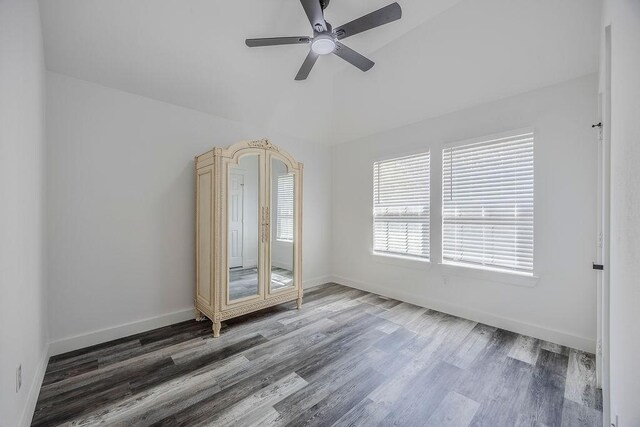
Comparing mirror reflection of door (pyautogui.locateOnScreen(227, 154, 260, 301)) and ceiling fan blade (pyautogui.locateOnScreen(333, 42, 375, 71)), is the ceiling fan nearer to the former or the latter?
ceiling fan blade (pyautogui.locateOnScreen(333, 42, 375, 71))

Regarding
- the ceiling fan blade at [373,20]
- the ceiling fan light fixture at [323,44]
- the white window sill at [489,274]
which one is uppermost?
the ceiling fan blade at [373,20]

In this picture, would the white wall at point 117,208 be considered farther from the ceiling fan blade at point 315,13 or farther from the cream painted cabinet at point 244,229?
the ceiling fan blade at point 315,13

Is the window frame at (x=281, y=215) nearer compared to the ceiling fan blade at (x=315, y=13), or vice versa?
the ceiling fan blade at (x=315, y=13)

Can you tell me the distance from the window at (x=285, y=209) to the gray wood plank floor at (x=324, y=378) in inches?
41.5

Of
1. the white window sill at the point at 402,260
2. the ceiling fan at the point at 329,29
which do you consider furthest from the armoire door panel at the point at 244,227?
the white window sill at the point at 402,260

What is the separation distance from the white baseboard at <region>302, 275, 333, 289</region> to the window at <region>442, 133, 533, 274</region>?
206 cm

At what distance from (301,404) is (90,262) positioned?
232cm

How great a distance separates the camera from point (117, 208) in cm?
262

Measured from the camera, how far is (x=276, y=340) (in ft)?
8.50

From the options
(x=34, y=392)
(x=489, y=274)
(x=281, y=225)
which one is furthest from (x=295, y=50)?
(x=34, y=392)

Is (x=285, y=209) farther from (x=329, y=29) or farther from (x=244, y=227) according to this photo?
(x=329, y=29)

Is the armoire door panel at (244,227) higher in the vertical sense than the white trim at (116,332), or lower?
higher

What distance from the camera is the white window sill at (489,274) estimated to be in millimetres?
2666

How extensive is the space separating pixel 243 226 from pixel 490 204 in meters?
2.75
